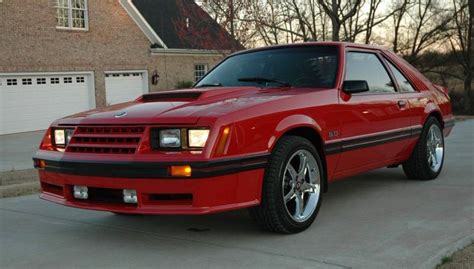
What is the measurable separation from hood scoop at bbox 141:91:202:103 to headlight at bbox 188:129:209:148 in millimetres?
726

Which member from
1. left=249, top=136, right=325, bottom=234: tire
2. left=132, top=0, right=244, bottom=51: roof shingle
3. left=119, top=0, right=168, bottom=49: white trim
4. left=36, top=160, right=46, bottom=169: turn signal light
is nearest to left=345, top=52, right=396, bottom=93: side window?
left=249, top=136, right=325, bottom=234: tire

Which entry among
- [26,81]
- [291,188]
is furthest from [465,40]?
[291,188]

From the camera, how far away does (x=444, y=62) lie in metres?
36.7

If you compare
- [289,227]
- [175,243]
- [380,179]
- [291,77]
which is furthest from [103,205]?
[380,179]

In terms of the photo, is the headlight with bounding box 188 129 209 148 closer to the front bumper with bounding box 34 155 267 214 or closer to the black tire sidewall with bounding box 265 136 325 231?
the front bumper with bounding box 34 155 267 214

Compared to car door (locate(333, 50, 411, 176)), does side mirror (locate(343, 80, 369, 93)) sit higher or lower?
higher

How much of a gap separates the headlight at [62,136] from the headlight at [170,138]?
101 centimetres

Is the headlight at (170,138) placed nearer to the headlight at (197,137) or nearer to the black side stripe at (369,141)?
Answer: the headlight at (197,137)

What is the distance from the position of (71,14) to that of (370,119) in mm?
18611

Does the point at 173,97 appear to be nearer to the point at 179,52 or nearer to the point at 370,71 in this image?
the point at 370,71

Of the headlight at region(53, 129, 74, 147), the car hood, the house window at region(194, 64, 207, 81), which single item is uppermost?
the house window at region(194, 64, 207, 81)

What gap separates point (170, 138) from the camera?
161 inches

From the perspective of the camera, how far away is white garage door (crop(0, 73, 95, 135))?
19219 millimetres

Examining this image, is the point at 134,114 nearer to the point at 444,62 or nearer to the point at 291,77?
the point at 291,77
